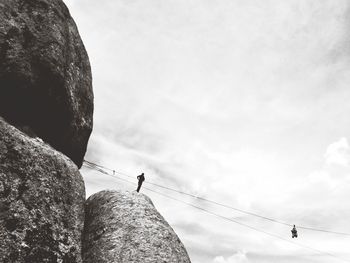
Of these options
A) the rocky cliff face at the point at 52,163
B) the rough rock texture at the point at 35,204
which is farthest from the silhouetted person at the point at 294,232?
the rough rock texture at the point at 35,204

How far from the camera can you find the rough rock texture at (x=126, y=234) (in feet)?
35.5

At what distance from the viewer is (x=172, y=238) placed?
39.9 feet

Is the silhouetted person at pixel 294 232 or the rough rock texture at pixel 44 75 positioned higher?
the silhouetted person at pixel 294 232

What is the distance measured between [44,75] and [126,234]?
19.4 feet

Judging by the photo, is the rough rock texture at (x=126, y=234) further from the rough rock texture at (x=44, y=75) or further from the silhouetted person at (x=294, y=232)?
the silhouetted person at (x=294, y=232)

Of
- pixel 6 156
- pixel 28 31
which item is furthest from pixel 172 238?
pixel 28 31

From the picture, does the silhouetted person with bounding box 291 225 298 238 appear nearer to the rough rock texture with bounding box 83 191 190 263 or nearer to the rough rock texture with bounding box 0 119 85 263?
the rough rock texture with bounding box 83 191 190 263

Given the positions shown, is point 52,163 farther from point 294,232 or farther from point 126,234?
point 294,232

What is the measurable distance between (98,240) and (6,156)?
14.5 ft

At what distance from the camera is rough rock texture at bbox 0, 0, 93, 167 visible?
10.2 m

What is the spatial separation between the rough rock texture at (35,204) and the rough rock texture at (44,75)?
1.48 metres

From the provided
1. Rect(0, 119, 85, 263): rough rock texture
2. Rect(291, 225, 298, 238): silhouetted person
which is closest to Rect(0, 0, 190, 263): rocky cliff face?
Rect(0, 119, 85, 263): rough rock texture

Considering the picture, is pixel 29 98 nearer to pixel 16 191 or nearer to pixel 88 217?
pixel 16 191

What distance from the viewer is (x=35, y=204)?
8.73 meters
